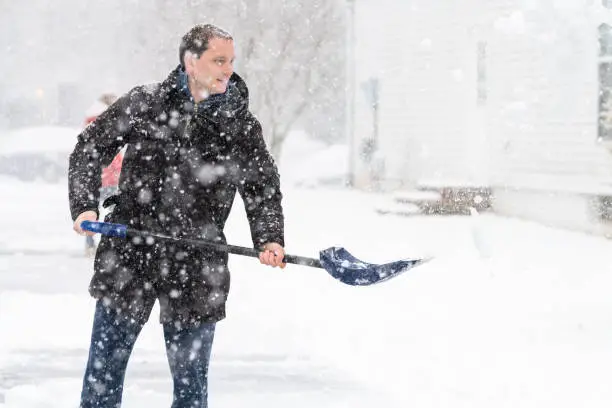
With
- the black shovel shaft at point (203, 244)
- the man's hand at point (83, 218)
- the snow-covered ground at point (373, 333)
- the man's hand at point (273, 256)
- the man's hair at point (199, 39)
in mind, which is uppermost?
the man's hair at point (199, 39)

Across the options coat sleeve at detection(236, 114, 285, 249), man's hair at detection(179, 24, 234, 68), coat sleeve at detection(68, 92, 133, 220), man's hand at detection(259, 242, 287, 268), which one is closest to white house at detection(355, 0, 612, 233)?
coat sleeve at detection(236, 114, 285, 249)

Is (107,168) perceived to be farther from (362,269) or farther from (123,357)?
(362,269)

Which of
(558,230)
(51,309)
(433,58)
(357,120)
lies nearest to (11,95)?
(357,120)

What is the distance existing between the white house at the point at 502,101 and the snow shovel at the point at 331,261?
27.4 feet

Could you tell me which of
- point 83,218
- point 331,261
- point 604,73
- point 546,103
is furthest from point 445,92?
point 83,218

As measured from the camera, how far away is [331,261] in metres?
3.94

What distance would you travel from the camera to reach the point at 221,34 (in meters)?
3.71

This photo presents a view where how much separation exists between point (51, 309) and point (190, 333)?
493cm

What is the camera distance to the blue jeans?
12.4 feet

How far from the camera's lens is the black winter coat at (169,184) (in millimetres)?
3764

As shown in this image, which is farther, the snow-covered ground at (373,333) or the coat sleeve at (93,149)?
the snow-covered ground at (373,333)

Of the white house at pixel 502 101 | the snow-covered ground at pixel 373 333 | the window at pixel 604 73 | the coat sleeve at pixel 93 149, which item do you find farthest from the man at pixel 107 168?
the window at pixel 604 73

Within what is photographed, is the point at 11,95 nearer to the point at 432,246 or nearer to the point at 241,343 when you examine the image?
the point at 432,246

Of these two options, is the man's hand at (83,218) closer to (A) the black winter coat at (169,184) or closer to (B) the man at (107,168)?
(A) the black winter coat at (169,184)
